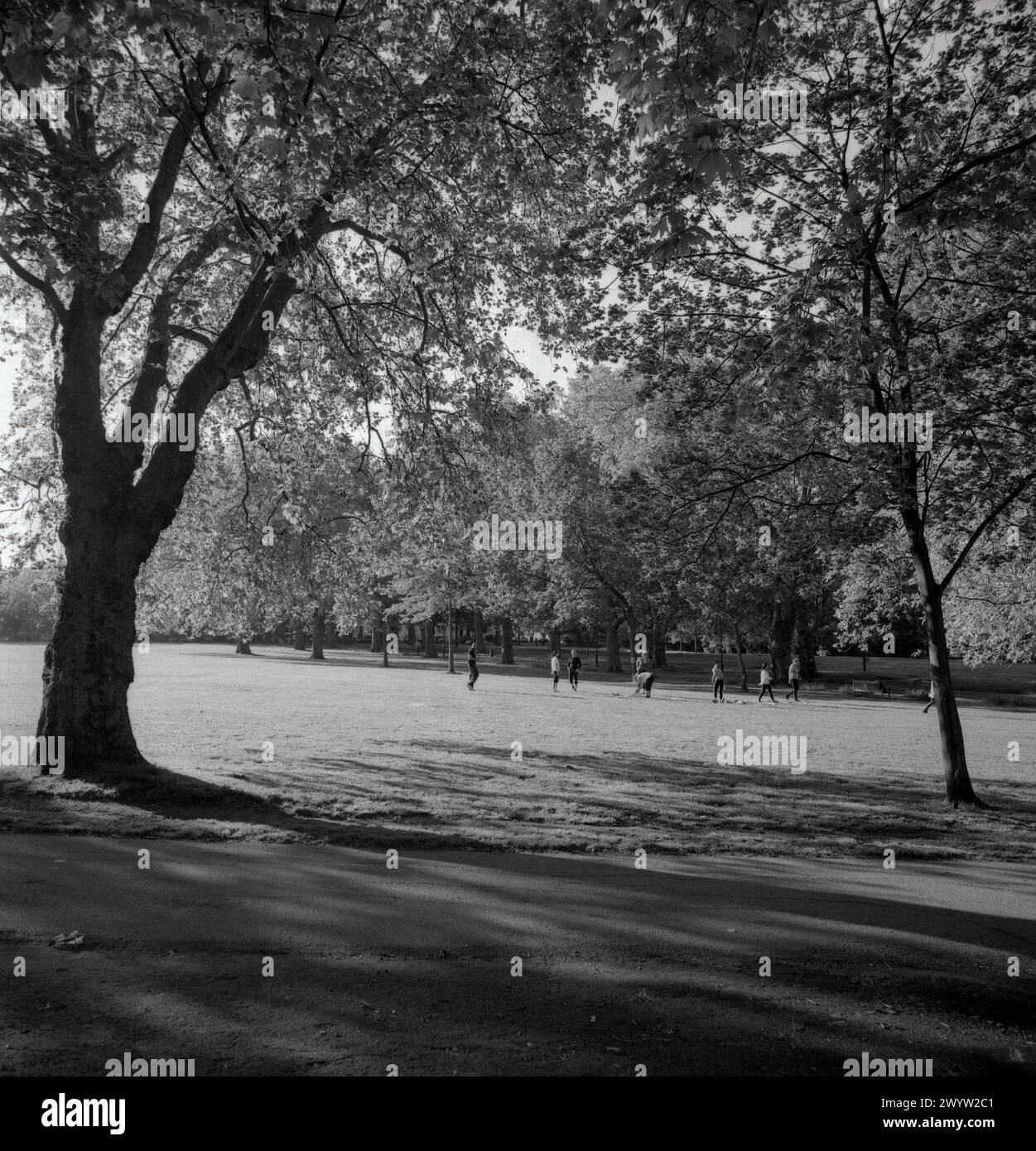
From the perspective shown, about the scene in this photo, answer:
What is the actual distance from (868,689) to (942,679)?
32178 mm

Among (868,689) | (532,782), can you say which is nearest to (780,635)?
(868,689)

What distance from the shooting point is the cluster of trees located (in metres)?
7.06

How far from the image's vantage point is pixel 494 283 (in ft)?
45.7

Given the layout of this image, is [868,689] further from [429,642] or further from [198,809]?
[429,642]

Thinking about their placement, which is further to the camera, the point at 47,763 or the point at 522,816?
the point at 47,763

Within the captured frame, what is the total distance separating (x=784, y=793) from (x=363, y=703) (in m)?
18.2

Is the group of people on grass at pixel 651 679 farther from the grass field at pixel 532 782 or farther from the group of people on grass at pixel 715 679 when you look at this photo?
the grass field at pixel 532 782

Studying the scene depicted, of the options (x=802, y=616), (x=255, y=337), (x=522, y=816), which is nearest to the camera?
(x=522, y=816)

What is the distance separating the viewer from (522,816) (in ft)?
34.4

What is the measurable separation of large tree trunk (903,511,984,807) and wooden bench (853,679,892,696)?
29678 mm

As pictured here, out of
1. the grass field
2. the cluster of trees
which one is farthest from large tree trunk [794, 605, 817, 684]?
the cluster of trees

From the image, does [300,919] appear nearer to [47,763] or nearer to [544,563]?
[47,763]
